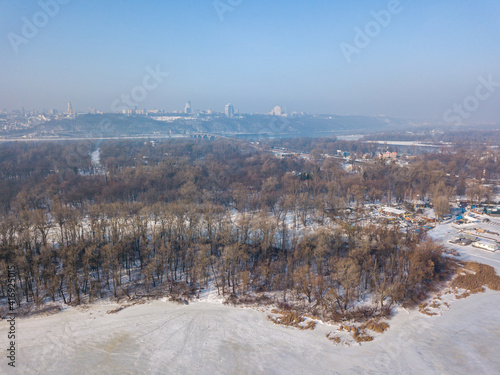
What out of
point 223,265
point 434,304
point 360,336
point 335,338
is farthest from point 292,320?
point 434,304

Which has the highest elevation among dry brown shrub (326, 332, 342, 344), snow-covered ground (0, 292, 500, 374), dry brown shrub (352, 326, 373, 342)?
dry brown shrub (352, 326, 373, 342)

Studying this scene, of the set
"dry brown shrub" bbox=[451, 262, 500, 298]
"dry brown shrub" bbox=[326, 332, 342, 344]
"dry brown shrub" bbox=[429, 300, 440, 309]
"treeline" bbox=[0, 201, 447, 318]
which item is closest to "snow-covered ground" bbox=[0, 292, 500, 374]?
"dry brown shrub" bbox=[326, 332, 342, 344]

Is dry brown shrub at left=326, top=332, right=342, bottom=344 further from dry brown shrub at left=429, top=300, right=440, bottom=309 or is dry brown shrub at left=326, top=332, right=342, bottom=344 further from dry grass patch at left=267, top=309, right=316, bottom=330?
dry brown shrub at left=429, top=300, right=440, bottom=309

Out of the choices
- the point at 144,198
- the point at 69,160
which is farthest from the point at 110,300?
the point at 69,160

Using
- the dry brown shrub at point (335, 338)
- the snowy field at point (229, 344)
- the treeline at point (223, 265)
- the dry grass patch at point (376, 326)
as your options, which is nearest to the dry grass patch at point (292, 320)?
the snowy field at point (229, 344)

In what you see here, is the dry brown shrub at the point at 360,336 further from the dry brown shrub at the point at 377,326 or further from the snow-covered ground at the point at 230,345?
the dry brown shrub at the point at 377,326

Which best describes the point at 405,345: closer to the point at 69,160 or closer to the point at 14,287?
the point at 14,287

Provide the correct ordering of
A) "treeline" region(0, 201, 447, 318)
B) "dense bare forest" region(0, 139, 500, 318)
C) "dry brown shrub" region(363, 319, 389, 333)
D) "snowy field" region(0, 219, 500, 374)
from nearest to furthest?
"snowy field" region(0, 219, 500, 374)
"dry brown shrub" region(363, 319, 389, 333)
"treeline" region(0, 201, 447, 318)
"dense bare forest" region(0, 139, 500, 318)

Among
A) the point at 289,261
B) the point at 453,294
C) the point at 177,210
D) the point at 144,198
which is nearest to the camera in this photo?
the point at 453,294
